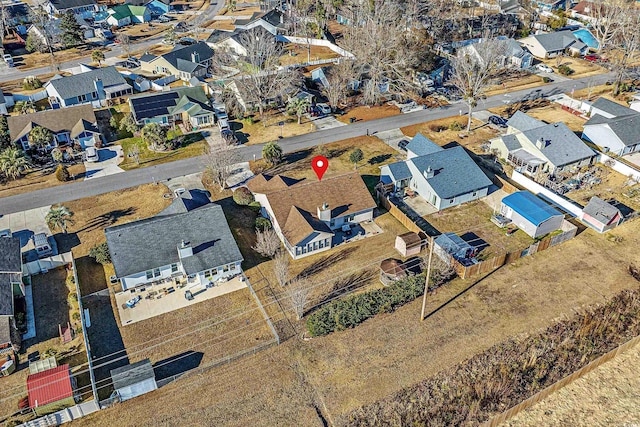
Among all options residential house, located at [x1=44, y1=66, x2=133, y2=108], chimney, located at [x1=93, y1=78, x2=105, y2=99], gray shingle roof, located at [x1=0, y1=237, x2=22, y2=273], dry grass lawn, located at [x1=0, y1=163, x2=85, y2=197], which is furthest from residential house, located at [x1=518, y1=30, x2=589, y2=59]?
gray shingle roof, located at [x1=0, y1=237, x2=22, y2=273]

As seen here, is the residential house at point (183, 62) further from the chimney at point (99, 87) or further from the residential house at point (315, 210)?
the residential house at point (315, 210)

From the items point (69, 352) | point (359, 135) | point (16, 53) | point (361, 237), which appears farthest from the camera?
point (16, 53)

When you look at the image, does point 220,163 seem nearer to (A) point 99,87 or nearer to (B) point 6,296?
(B) point 6,296

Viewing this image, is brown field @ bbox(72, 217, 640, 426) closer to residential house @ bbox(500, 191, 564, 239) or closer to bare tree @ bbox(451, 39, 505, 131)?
residential house @ bbox(500, 191, 564, 239)

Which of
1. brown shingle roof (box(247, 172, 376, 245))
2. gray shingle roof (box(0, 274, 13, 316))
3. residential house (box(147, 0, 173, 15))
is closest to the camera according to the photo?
gray shingle roof (box(0, 274, 13, 316))

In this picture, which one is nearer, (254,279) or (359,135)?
(254,279)

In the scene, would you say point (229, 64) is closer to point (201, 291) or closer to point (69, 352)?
point (201, 291)

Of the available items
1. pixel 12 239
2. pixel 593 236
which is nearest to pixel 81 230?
pixel 12 239
